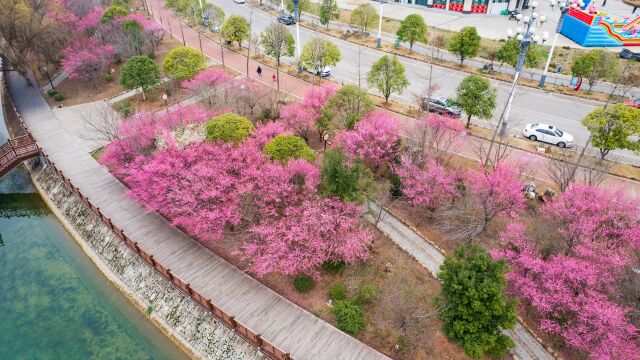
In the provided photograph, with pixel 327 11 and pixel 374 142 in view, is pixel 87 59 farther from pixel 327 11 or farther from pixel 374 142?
pixel 374 142

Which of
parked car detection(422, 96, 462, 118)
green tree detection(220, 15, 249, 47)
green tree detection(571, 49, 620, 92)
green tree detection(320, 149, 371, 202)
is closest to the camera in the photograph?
green tree detection(320, 149, 371, 202)

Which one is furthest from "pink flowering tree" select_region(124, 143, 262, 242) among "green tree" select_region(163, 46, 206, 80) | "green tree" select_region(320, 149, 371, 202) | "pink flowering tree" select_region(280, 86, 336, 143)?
"green tree" select_region(163, 46, 206, 80)

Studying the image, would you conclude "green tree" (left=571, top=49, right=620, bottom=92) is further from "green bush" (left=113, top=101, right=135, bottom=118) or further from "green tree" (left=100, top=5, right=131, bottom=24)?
"green tree" (left=100, top=5, right=131, bottom=24)

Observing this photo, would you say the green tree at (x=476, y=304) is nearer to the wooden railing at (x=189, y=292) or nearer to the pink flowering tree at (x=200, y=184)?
the wooden railing at (x=189, y=292)

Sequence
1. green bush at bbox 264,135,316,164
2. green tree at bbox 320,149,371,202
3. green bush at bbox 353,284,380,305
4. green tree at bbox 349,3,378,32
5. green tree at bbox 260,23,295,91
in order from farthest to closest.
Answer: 1. green tree at bbox 349,3,378,32
2. green tree at bbox 260,23,295,91
3. green bush at bbox 264,135,316,164
4. green tree at bbox 320,149,371,202
5. green bush at bbox 353,284,380,305

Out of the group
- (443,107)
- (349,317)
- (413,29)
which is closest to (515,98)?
(443,107)

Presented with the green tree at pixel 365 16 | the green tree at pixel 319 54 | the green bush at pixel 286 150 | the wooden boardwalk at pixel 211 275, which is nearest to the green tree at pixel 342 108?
the green bush at pixel 286 150
